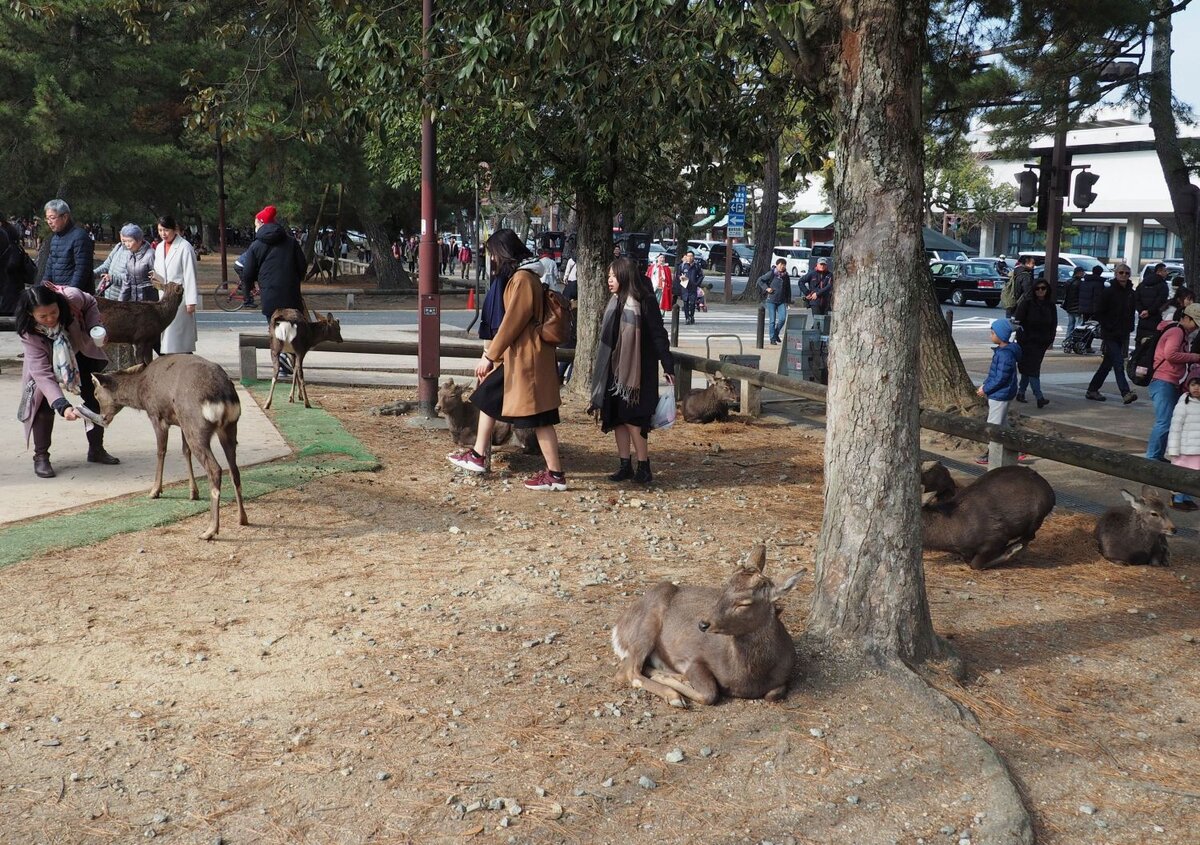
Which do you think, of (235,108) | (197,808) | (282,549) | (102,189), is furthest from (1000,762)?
(102,189)

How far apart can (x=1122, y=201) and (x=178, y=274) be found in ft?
181

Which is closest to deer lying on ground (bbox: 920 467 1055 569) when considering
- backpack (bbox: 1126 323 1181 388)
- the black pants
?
backpack (bbox: 1126 323 1181 388)

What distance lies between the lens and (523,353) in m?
8.13

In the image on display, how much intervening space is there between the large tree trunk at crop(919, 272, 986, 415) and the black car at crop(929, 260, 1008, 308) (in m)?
25.6

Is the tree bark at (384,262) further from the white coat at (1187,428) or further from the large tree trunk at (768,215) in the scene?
the white coat at (1187,428)

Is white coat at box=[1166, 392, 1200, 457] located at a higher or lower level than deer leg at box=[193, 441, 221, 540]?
higher

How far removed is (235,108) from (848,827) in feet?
22.8

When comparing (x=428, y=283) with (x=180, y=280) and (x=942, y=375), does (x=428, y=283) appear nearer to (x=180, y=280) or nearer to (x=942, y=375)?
(x=180, y=280)

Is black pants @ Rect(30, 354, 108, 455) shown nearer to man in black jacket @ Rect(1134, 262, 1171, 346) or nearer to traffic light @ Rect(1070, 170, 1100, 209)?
man in black jacket @ Rect(1134, 262, 1171, 346)

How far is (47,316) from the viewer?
770 cm

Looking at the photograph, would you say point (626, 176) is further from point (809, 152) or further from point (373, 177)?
point (373, 177)

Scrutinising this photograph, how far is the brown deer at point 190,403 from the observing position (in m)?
6.95

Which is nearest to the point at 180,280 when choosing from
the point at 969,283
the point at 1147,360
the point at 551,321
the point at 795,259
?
the point at 551,321

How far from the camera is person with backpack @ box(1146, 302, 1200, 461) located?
9.83 meters
